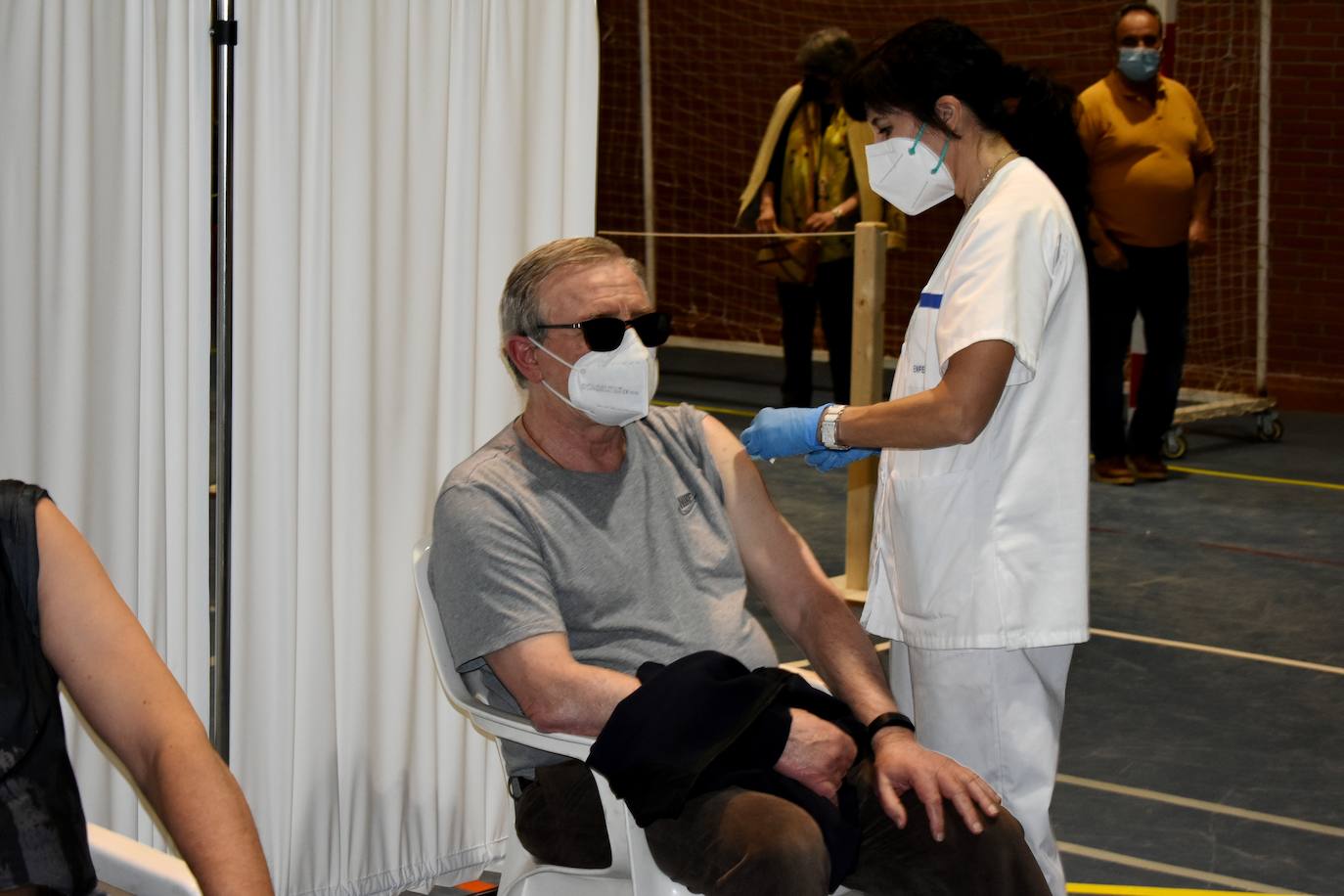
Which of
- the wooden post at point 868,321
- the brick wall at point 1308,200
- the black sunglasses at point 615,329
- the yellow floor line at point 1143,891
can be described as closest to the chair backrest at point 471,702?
the black sunglasses at point 615,329

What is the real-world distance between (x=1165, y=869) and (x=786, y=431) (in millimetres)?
1210

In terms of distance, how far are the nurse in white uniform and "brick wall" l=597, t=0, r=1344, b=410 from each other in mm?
6027

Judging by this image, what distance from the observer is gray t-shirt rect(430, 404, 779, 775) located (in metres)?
2.16

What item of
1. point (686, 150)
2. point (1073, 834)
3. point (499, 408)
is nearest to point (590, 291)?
point (499, 408)

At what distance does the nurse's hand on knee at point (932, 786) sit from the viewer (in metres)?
2.01

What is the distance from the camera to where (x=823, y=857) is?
1.95m

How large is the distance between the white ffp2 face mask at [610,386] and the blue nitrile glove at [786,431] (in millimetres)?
241

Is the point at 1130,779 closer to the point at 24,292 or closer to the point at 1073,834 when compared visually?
the point at 1073,834

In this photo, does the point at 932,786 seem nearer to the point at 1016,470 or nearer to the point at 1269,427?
the point at 1016,470

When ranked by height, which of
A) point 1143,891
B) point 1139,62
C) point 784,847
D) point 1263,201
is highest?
point 1139,62

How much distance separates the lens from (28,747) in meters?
1.64

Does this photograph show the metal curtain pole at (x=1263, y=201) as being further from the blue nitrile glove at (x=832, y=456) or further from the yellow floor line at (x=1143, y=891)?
the blue nitrile glove at (x=832, y=456)

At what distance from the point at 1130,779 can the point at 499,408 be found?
63.4 inches

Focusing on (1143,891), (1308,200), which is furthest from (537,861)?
(1308,200)
